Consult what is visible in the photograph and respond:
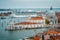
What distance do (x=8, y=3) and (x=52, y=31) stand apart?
1.02m

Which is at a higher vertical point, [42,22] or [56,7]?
[56,7]

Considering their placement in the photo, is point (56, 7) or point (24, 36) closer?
point (24, 36)

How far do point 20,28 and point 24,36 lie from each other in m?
0.17

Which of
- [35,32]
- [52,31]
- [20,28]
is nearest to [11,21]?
[20,28]

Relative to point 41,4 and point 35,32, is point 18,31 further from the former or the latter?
point 41,4

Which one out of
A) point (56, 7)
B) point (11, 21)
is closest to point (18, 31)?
point (11, 21)

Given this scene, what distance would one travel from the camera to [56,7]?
2340 mm

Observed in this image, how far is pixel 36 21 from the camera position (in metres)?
2.25

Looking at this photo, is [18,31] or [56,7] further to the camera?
[56,7]

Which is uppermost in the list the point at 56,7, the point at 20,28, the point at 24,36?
the point at 56,7

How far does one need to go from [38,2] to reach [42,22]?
0.41 meters

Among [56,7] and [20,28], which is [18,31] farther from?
[56,7]

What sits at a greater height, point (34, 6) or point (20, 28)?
point (34, 6)

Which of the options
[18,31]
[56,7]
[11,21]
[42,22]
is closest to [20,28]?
[18,31]
